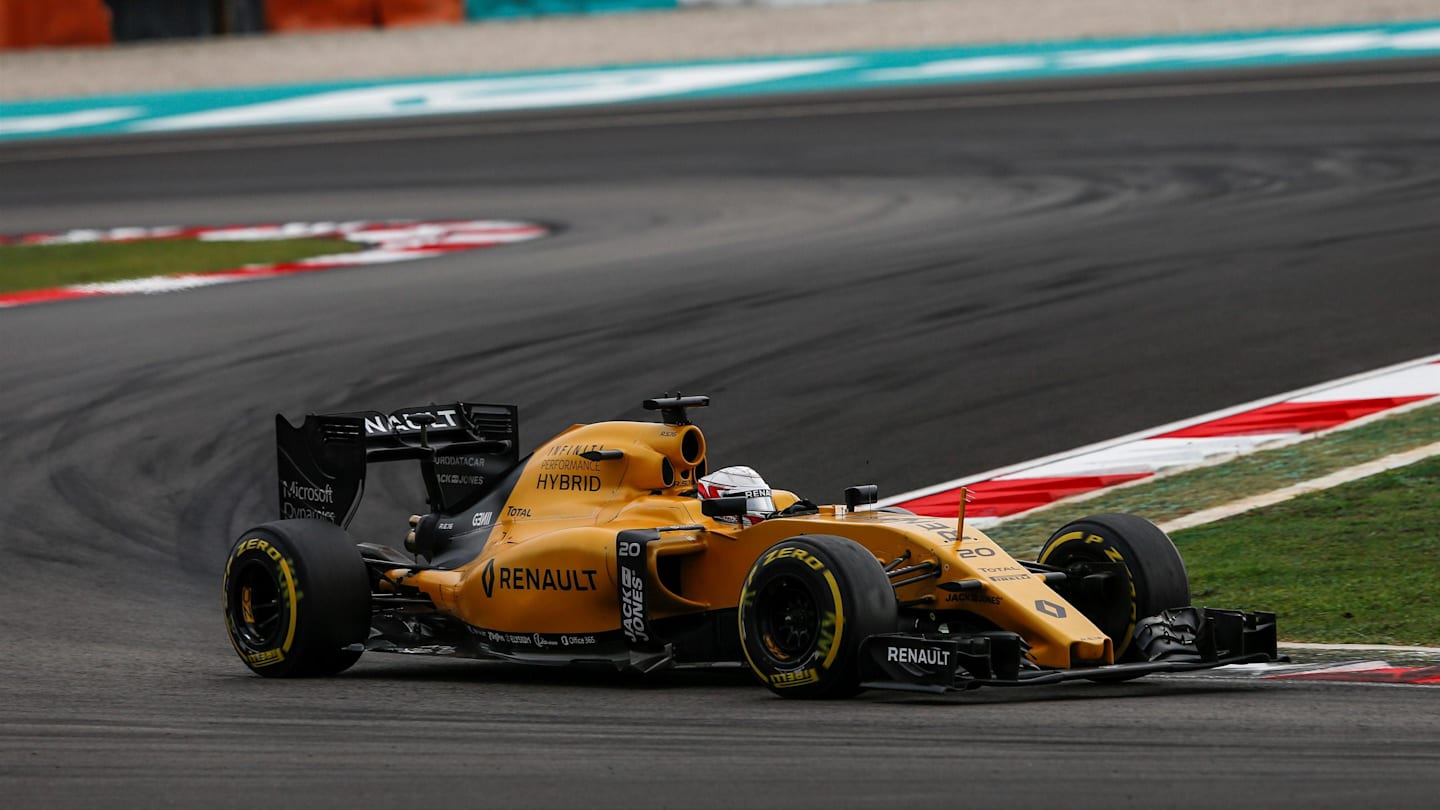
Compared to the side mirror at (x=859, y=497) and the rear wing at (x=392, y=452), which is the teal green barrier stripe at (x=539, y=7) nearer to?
the rear wing at (x=392, y=452)

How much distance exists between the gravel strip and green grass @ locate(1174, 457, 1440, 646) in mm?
23872

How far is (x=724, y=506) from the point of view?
8398 millimetres

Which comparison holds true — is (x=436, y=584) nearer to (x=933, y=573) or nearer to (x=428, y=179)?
Answer: (x=933, y=573)

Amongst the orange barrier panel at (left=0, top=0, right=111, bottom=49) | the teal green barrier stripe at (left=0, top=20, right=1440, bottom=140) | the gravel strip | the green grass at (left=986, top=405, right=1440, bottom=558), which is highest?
the orange barrier panel at (left=0, top=0, right=111, bottom=49)

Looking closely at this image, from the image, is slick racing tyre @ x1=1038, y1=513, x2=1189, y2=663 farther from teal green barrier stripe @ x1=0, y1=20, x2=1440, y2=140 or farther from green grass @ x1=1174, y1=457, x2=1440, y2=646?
teal green barrier stripe @ x1=0, y1=20, x2=1440, y2=140

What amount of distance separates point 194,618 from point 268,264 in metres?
10.8

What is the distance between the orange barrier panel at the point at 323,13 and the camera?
35.2 m

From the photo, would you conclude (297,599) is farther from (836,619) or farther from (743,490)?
(836,619)

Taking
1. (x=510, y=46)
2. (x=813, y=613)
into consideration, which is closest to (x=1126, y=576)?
(x=813, y=613)

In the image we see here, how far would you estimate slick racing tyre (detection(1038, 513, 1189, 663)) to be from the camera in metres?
8.14

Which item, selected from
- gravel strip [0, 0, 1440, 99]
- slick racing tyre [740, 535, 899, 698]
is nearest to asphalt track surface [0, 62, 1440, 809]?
slick racing tyre [740, 535, 899, 698]

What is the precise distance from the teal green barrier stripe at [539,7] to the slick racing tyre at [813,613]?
28.4 metres

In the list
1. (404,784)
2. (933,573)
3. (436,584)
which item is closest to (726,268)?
(436,584)

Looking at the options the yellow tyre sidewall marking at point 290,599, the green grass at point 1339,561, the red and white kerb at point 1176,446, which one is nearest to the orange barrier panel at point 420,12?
the red and white kerb at point 1176,446
